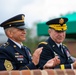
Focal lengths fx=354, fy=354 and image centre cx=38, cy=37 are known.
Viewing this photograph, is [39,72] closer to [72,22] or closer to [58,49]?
[58,49]

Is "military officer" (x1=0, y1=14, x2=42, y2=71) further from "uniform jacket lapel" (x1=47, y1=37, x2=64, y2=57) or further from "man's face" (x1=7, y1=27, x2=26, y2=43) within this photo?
"uniform jacket lapel" (x1=47, y1=37, x2=64, y2=57)

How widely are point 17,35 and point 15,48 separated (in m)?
0.14

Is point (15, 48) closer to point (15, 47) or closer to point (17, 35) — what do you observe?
point (15, 47)

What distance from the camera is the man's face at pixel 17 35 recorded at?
370 centimetres

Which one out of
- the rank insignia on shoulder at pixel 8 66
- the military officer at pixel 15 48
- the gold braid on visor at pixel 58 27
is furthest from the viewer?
the gold braid on visor at pixel 58 27

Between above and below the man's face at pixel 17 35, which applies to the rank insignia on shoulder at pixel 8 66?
below

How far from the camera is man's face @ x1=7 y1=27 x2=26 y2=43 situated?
12.1 feet

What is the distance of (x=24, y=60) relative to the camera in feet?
11.8

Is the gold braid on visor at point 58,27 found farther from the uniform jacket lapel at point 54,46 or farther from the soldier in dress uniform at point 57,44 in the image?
the uniform jacket lapel at point 54,46

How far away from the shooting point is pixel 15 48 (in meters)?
3.67

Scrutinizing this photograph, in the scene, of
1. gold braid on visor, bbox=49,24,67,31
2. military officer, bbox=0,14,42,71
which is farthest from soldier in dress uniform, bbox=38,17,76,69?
military officer, bbox=0,14,42,71

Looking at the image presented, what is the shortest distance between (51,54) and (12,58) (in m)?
0.45

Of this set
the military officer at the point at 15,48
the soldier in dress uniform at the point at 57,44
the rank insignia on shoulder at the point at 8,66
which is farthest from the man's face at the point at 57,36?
the rank insignia on shoulder at the point at 8,66

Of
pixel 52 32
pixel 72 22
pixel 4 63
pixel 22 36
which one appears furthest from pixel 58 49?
pixel 72 22
